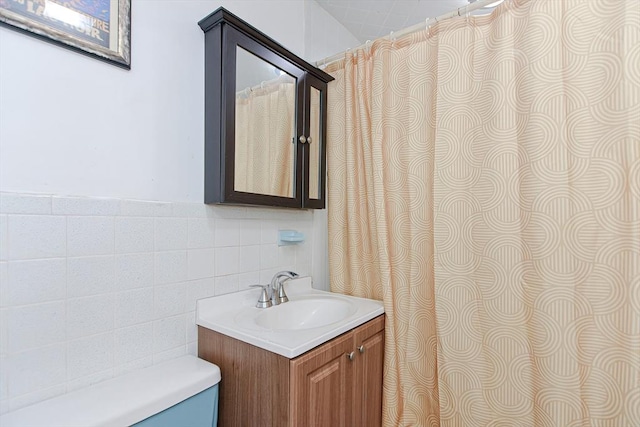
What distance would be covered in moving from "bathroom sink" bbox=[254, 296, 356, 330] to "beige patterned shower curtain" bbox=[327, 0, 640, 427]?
214mm

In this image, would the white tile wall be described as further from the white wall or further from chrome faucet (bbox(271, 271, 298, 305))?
chrome faucet (bbox(271, 271, 298, 305))

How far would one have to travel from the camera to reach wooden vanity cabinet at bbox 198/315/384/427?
0.95m

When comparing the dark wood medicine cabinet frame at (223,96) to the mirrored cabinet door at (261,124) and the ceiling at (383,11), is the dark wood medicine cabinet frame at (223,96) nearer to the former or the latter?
the mirrored cabinet door at (261,124)

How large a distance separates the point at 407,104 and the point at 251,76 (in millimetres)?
703

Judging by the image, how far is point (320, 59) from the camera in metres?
1.87

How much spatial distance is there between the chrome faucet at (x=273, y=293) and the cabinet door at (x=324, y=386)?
368 millimetres

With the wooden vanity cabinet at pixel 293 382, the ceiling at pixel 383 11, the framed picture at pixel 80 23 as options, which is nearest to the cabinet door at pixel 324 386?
the wooden vanity cabinet at pixel 293 382

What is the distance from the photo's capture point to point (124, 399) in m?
0.86

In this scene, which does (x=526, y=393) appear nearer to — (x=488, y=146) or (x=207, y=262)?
(x=488, y=146)

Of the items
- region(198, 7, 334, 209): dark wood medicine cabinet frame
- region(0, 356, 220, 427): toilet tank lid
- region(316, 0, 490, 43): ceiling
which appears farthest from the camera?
region(316, 0, 490, 43): ceiling

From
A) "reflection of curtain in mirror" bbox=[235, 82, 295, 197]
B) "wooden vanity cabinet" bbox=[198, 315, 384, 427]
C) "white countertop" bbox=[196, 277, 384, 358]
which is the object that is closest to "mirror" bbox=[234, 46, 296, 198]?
"reflection of curtain in mirror" bbox=[235, 82, 295, 197]

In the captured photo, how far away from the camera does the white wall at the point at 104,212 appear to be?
32.3 inches

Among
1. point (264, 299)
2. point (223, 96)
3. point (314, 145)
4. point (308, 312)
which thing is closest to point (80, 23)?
point (223, 96)

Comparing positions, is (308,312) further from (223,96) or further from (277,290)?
(223,96)
